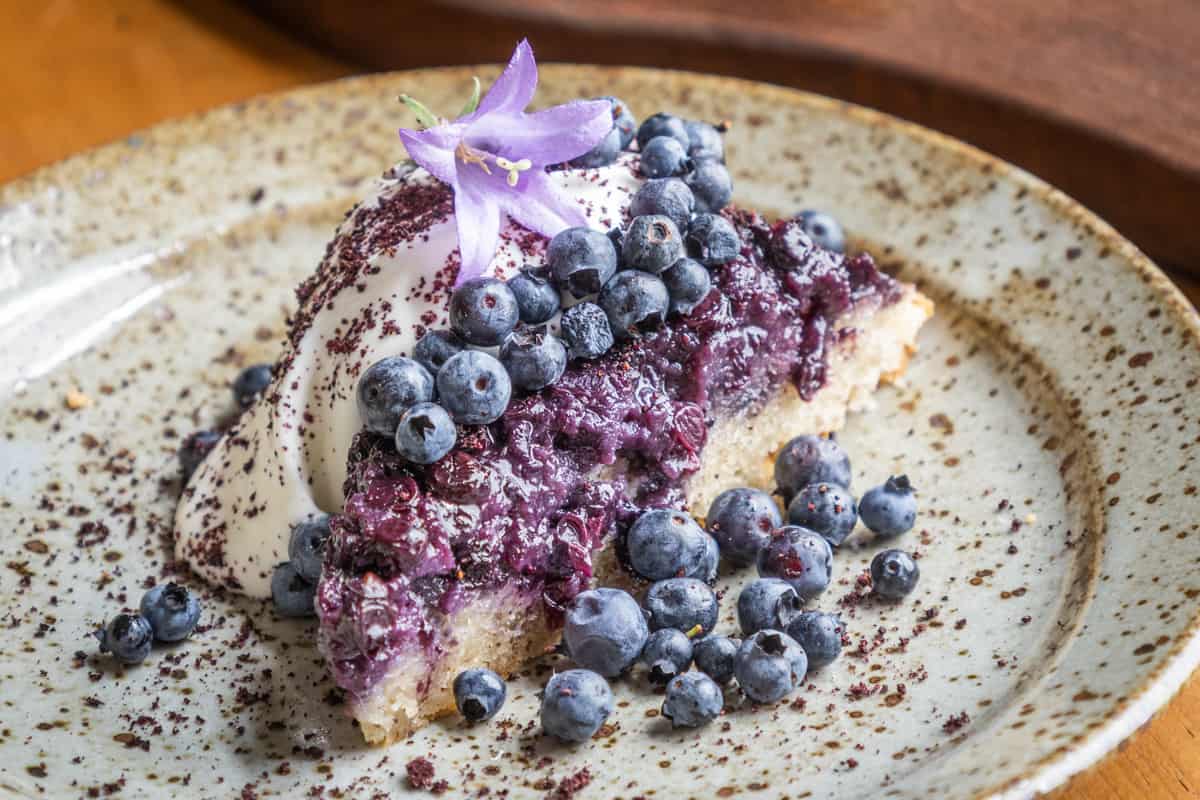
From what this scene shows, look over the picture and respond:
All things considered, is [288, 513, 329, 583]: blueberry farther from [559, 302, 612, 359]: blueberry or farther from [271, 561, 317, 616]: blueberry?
[559, 302, 612, 359]: blueberry

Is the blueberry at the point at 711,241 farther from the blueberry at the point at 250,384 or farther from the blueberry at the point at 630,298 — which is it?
the blueberry at the point at 250,384

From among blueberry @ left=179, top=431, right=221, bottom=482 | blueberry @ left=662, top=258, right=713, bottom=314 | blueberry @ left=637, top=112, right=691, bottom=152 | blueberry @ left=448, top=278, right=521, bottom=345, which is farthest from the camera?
blueberry @ left=179, top=431, right=221, bottom=482

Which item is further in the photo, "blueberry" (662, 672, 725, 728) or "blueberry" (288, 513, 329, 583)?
"blueberry" (288, 513, 329, 583)

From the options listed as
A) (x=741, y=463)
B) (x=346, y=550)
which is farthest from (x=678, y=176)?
(x=346, y=550)

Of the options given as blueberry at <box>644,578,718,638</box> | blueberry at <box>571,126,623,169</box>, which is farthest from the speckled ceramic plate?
blueberry at <box>571,126,623,169</box>

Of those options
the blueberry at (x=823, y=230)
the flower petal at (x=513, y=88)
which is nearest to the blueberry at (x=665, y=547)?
the flower petal at (x=513, y=88)

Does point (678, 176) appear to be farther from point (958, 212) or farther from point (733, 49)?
point (733, 49)
